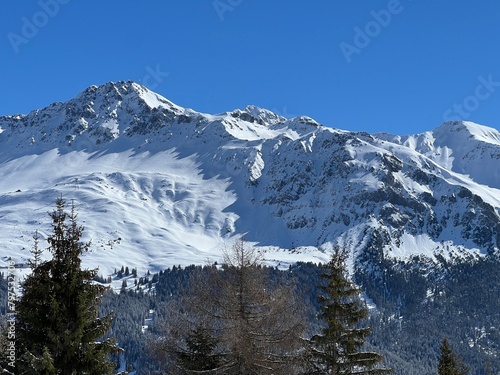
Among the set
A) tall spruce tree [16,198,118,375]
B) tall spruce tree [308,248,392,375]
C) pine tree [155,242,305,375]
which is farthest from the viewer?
tall spruce tree [308,248,392,375]

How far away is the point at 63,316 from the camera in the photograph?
19391 mm

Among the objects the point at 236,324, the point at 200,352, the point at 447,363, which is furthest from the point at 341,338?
the point at 447,363

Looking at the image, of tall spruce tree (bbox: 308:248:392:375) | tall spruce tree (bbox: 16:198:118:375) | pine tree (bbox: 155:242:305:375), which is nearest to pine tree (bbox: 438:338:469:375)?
tall spruce tree (bbox: 308:248:392:375)

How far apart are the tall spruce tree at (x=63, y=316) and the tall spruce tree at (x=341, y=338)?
10.0 meters

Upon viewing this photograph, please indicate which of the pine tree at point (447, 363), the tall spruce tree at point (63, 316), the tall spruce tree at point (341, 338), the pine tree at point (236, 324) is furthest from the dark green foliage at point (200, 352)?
the pine tree at point (447, 363)

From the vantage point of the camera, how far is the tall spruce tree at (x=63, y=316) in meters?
19.1

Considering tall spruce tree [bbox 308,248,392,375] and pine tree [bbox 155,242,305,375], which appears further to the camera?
tall spruce tree [bbox 308,248,392,375]

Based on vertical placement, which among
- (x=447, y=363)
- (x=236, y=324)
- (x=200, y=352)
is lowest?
(x=447, y=363)

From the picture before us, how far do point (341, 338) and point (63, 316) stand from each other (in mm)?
11837

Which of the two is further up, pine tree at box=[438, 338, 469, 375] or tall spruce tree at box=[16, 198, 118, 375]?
tall spruce tree at box=[16, 198, 118, 375]

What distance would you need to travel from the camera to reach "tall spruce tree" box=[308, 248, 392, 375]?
2727cm

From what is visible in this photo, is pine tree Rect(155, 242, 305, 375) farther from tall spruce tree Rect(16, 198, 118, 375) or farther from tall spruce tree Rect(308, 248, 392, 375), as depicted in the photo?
tall spruce tree Rect(16, 198, 118, 375)

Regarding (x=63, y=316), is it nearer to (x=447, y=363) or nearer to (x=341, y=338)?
(x=341, y=338)

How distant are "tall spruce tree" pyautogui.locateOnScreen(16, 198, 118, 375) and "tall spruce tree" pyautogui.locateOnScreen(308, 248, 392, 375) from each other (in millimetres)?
10002
